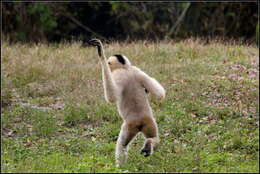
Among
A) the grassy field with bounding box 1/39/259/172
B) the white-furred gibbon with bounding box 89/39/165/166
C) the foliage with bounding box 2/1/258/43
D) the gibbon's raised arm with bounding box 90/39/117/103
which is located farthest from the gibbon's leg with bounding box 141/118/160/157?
the foliage with bounding box 2/1/258/43

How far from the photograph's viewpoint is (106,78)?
7859 millimetres

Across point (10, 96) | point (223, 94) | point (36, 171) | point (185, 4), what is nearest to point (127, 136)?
point (36, 171)

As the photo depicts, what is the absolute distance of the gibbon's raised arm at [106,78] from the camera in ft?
25.5

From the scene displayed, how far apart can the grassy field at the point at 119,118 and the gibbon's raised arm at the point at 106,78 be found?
1.10 meters

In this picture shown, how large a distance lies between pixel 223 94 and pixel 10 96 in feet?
18.1

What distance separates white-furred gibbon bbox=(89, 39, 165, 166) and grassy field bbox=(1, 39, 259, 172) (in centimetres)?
41

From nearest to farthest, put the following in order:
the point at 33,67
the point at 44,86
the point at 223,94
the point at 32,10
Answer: the point at 223,94 < the point at 44,86 < the point at 33,67 < the point at 32,10

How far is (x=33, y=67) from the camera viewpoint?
15.4m

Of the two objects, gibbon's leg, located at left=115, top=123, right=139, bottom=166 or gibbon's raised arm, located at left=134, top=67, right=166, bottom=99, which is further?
gibbon's raised arm, located at left=134, top=67, right=166, bottom=99

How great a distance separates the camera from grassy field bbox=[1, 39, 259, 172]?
8.61 metres

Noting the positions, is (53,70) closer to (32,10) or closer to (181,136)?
(181,136)

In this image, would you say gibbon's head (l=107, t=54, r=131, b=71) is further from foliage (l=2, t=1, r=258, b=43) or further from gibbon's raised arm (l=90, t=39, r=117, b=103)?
foliage (l=2, t=1, r=258, b=43)

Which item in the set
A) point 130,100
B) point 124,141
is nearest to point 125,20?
point 130,100

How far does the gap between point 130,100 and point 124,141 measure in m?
0.67
